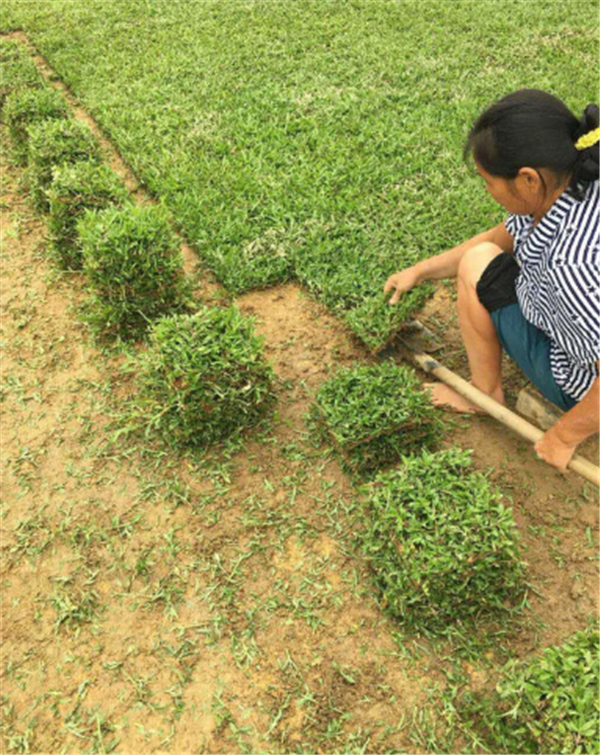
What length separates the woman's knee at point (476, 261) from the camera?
345cm

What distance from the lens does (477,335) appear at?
Answer: 3.55 metres

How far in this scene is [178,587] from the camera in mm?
3080

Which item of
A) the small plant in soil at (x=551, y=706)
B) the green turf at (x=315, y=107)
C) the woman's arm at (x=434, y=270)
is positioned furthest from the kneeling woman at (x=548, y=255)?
the small plant in soil at (x=551, y=706)

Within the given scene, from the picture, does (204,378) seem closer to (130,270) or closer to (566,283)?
(130,270)

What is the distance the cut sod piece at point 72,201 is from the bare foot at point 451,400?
2343 mm

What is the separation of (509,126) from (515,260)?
31.7 inches

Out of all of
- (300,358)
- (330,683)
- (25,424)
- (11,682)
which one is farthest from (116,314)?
(330,683)

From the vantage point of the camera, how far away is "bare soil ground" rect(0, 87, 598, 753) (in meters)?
2.68

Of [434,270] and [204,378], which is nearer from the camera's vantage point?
[204,378]

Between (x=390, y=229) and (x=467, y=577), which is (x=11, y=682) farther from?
(x=390, y=229)

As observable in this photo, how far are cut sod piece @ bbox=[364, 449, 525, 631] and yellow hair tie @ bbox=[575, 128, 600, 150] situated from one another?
1.29m

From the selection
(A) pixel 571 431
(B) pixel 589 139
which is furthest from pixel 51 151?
(A) pixel 571 431

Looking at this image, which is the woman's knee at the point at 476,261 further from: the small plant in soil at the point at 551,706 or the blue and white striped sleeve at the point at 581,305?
the small plant in soil at the point at 551,706

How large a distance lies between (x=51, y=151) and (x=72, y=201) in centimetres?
79
